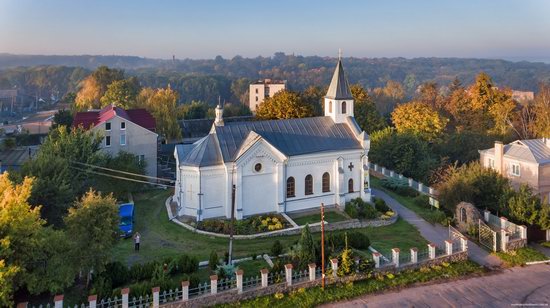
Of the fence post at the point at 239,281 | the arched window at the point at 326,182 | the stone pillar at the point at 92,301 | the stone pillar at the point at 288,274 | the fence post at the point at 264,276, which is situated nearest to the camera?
the stone pillar at the point at 92,301

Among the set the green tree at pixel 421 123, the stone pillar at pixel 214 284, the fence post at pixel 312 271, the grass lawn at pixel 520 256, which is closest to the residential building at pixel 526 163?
the green tree at pixel 421 123

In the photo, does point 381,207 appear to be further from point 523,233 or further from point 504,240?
point 523,233

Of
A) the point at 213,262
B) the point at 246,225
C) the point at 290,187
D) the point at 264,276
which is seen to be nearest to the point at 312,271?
the point at 264,276

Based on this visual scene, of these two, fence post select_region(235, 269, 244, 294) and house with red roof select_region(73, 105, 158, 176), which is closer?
fence post select_region(235, 269, 244, 294)

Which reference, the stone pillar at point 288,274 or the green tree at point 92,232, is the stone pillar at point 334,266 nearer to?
the stone pillar at point 288,274

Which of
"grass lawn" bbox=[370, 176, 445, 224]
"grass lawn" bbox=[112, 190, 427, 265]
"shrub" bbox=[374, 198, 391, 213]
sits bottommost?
"grass lawn" bbox=[112, 190, 427, 265]

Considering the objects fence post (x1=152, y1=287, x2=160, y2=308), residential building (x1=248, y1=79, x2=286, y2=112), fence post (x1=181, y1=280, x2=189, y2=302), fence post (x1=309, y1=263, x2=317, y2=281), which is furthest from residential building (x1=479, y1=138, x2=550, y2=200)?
residential building (x1=248, y1=79, x2=286, y2=112)

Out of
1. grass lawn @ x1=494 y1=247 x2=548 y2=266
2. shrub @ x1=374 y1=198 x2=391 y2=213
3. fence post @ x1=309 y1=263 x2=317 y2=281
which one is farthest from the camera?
shrub @ x1=374 y1=198 x2=391 y2=213

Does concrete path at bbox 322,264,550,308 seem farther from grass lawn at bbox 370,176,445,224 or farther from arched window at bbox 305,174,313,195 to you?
arched window at bbox 305,174,313,195
